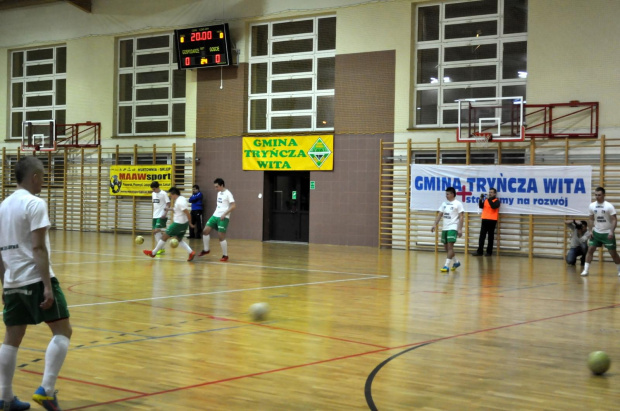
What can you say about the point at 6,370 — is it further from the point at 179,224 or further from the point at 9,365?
the point at 179,224

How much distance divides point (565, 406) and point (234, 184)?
850 inches

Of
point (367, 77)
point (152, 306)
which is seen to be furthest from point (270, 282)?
point (367, 77)

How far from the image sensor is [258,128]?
2598 centimetres

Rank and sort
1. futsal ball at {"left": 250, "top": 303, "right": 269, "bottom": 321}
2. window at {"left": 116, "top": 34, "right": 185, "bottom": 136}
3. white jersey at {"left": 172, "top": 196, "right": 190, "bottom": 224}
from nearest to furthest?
futsal ball at {"left": 250, "top": 303, "right": 269, "bottom": 321}
white jersey at {"left": 172, "top": 196, "right": 190, "bottom": 224}
window at {"left": 116, "top": 34, "right": 185, "bottom": 136}

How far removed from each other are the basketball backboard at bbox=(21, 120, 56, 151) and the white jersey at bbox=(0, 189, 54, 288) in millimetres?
24511

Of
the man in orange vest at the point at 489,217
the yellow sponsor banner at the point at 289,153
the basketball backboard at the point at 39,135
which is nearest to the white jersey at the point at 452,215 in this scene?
the man in orange vest at the point at 489,217

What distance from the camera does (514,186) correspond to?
20.6 meters

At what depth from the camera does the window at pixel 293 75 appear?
24.5 metres

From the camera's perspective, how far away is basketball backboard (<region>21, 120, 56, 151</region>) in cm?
2838

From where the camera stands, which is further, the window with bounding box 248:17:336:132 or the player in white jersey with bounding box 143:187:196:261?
the window with bounding box 248:17:336:132

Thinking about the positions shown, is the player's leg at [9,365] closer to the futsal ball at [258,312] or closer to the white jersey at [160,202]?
the futsal ball at [258,312]

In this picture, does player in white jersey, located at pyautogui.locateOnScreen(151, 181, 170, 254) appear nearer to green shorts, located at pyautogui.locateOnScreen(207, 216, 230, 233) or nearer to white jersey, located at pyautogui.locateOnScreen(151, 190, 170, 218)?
white jersey, located at pyautogui.locateOnScreen(151, 190, 170, 218)

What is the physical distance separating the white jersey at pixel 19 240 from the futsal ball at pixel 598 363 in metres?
4.51

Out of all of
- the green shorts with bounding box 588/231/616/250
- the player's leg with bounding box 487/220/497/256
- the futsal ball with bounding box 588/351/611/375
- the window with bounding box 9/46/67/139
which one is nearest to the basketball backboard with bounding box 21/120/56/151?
the window with bounding box 9/46/67/139
